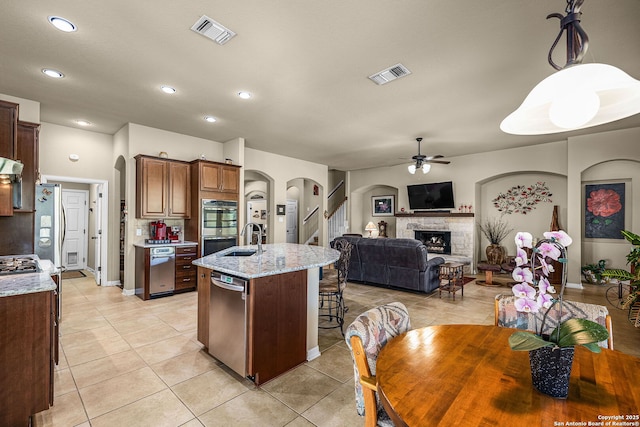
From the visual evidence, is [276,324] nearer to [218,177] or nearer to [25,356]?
[25,356]

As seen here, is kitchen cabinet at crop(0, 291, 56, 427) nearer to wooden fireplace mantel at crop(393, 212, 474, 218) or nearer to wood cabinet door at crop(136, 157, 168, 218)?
wood cabinet door at crop(136, 157, 168, 218)

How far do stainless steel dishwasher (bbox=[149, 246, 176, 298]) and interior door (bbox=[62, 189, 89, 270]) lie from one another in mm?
3955

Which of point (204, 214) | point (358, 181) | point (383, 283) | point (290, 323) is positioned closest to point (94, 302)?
point (204, 214)

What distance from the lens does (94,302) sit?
456cm

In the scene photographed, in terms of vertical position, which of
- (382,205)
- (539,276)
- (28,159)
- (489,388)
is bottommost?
(489,388)

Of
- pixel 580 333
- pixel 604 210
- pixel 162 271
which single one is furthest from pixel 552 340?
pixel 604 210

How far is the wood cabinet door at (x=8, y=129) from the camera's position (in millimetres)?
2727

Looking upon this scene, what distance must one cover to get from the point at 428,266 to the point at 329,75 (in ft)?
11.3

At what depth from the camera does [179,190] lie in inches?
211

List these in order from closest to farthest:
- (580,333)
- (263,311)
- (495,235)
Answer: (580,333)
(263,311)
(495,235)

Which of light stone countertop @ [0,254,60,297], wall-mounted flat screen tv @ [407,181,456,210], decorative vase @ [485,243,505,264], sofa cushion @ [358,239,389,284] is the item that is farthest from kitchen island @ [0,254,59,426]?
decorative vase @ [485,243,505,264]

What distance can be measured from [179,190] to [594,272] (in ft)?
26.5

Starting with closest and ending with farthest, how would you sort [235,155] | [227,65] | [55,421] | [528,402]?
[528,402], [55,421], [227,65], [235,155]

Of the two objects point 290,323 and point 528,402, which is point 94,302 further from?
point 528,402
